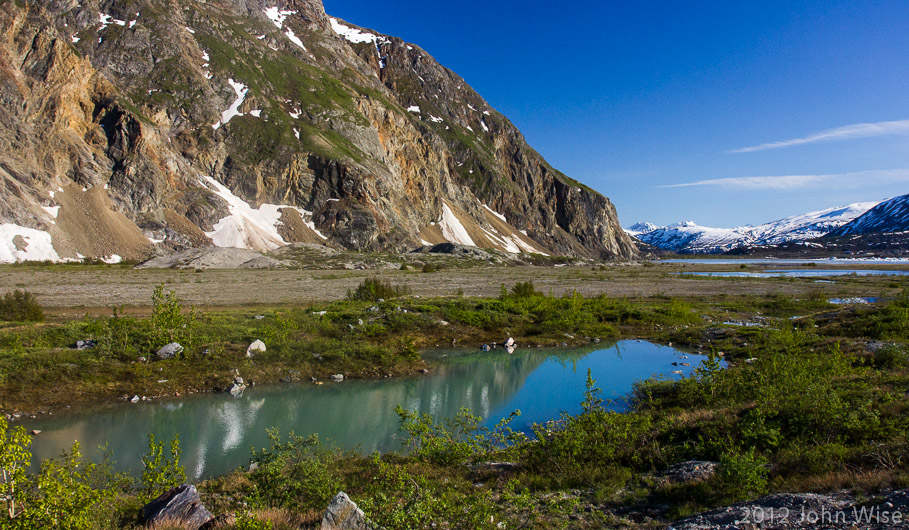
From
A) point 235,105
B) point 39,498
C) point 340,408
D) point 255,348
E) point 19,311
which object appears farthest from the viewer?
point 235,105

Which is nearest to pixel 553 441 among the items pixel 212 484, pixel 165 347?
pixel 212 484

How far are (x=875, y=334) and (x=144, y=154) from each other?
114m

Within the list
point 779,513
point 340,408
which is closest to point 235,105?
point 340,408

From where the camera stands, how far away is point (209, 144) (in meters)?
114

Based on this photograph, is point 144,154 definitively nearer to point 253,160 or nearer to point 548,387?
point 253,160

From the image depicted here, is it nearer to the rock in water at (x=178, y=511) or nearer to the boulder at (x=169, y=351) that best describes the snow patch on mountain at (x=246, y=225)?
the boulder at (x=169, y=351)

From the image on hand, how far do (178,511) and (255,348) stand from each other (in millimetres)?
12696

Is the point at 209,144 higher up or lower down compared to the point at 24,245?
higher up

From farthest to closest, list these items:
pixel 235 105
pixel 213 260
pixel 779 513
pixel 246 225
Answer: pixel 235 105 < pixel 246 225 < pixel 213 260 < pixel 779 513

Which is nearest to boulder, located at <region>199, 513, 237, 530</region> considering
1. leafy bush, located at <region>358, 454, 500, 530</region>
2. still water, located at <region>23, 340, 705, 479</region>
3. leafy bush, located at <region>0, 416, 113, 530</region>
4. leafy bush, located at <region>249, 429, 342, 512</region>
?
leafy bush, located at <region>249, 429, 342, 512</region>

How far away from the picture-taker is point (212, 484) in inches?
336

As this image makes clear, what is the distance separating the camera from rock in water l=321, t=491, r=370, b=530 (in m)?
5.90

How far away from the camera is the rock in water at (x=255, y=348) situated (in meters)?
18.1

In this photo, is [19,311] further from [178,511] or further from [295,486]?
[295,486]
